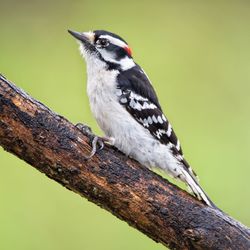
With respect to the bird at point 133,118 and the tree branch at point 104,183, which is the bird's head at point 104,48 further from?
the tree branch at point 104,183

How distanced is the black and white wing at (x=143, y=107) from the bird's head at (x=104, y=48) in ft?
0.31

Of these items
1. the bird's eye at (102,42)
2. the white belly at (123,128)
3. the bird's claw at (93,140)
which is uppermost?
the bird's eye at (102,42)

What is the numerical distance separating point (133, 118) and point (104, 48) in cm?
37

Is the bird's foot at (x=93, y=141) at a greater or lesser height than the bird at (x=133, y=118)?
lesser

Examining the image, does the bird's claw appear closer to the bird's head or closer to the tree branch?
the tree branch

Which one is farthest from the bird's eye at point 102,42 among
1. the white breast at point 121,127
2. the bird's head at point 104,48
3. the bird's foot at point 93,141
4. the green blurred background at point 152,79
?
the green blurred background at point 152,79

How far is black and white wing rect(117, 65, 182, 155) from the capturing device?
3.60 metres

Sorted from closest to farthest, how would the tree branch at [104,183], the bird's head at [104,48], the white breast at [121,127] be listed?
1. the tree branch at [104,183]
2. the white breast at [121,127]
3. the bird's head at [104,48]

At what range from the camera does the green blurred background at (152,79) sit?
5008 millimetres

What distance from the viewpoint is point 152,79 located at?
587 centimetres

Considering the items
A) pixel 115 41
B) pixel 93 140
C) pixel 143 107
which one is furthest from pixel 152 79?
pixel 93 140

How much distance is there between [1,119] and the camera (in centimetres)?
310

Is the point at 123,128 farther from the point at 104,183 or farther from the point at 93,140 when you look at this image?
the point at 104,183

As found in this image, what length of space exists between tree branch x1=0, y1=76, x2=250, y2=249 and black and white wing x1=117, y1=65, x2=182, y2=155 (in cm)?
42
